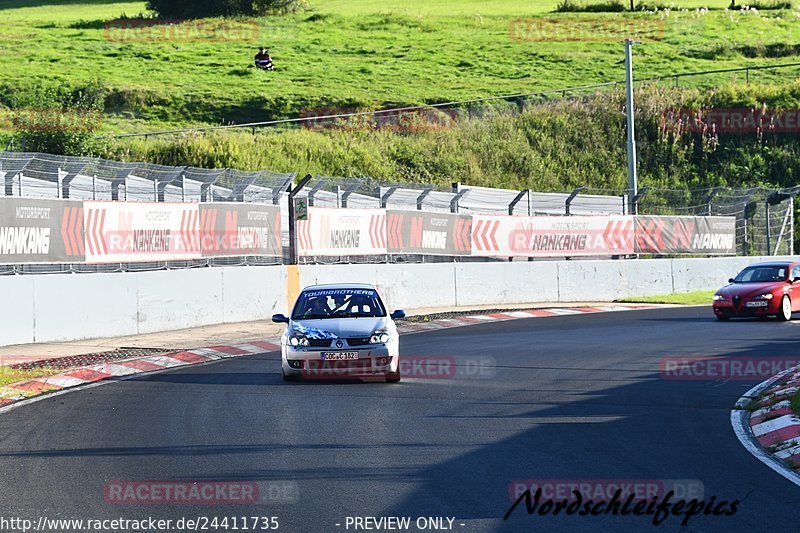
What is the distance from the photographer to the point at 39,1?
106m

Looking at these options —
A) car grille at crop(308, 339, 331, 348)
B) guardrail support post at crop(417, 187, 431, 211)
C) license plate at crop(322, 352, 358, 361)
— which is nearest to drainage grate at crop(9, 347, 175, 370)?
car grille at crop(308, 339, 331, 348)

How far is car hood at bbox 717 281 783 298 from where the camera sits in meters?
26.5

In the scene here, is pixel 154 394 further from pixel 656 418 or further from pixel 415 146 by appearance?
pixel 415 146

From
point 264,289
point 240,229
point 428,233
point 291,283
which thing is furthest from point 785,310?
point 240,229

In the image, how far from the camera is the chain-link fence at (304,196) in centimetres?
2195

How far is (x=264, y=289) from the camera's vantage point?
26125 millimetres

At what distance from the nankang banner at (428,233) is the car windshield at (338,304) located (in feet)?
42.7

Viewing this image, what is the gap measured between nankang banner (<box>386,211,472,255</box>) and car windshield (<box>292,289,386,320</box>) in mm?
13010

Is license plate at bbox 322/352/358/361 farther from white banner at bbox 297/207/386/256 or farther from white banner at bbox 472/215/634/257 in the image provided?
white banner at bbox 472/215/634/257

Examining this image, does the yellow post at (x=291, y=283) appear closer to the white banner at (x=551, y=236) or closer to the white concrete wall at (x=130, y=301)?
the white concrete wall at (x=130, y=301)

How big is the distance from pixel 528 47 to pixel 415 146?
34115 millimetres

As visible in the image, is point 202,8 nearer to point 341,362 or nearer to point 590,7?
point 590,7

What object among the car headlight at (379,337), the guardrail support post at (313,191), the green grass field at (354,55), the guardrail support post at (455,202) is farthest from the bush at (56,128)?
the car headlight at (379,337)

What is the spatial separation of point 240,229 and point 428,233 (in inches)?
268
